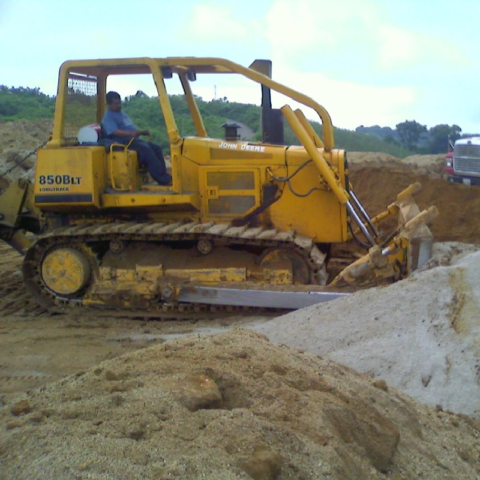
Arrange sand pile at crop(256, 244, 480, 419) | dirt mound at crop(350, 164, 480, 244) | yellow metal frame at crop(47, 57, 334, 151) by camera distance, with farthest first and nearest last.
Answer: dirt mound at crop(350, 164, 480, 244), yellow metal frame at crop(47, 57, 334, 151), sand pile at crop(256, 244, 480, 419)

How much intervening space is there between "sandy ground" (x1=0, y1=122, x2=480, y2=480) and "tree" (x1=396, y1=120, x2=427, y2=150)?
32.0 meters

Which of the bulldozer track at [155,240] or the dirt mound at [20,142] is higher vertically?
the dirt mound at [20,142]

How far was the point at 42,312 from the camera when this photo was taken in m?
8.55

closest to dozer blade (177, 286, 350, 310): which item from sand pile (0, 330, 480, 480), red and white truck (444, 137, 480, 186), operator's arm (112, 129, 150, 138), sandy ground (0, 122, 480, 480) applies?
sandy ground (0, 122, 480, 480)

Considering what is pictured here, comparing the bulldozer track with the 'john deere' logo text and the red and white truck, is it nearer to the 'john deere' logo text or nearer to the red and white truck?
the 'john deere' logo text

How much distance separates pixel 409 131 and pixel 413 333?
109 ft

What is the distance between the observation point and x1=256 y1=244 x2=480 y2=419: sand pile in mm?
4910

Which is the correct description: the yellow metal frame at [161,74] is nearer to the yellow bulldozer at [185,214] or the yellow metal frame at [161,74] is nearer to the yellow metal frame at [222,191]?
the yellow bulldozer at [185,214]

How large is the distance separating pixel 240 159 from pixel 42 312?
309cm

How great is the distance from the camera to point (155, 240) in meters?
8.09

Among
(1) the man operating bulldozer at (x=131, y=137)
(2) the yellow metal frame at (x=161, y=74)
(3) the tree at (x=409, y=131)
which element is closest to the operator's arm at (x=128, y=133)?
(1) the man operating bulldozer at (x=131, y=137)

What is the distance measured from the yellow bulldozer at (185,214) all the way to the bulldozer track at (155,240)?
0.02 m

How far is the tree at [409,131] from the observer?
37.0 m

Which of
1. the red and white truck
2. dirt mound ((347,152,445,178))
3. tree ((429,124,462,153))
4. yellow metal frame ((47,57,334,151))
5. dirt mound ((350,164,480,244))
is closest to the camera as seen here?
yellow metal frame ((47,57,334,151))
